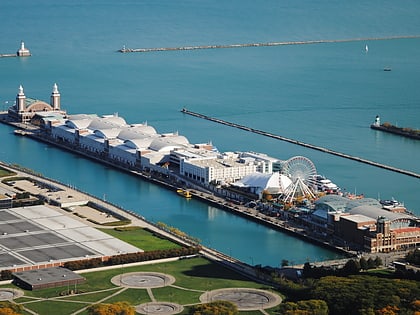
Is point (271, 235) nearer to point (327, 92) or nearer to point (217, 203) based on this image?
point (217, 203)

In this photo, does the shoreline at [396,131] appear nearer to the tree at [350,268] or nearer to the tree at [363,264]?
the tree at [363,264]

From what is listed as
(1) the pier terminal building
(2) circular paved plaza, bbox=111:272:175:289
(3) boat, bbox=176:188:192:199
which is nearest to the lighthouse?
(1) the pier terminal building

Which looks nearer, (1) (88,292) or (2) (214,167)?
(1) (88,292)

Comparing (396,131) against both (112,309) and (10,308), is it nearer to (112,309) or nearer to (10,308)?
(112,309)

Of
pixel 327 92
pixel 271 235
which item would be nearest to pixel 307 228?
pixel 271 235

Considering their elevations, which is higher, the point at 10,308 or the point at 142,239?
the point at 142,239

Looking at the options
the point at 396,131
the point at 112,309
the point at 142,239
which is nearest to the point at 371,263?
the point at 142,239
